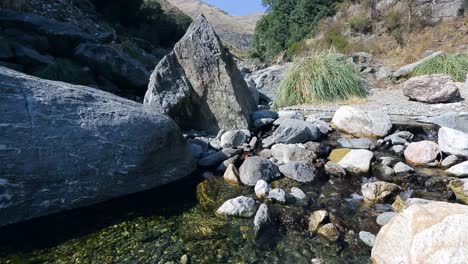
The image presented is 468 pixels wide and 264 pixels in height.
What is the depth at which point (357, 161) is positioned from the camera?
4.57 metres

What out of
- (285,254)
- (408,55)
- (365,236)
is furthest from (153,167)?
(408,55)

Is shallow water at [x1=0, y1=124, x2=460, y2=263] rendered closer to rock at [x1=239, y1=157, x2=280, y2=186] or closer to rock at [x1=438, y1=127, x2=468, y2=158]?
rock at [x1=239, y1=157, x2=280, y2=186]

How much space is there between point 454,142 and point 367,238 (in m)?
2.43

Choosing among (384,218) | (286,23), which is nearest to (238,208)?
(384,218)

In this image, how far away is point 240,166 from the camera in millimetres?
4656

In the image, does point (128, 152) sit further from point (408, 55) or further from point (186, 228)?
point (408, 55)

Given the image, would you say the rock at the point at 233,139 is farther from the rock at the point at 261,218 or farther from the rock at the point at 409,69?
the rock at the point at 409,69

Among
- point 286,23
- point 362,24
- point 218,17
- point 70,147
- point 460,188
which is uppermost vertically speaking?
point 218,17

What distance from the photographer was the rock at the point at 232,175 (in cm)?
438

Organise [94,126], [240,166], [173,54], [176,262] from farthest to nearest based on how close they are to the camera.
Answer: [173,54] < [240,166] < [94,126] < [176,262]

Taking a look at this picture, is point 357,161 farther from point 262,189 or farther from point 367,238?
point 367,238

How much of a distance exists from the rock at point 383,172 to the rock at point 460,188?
0.61m

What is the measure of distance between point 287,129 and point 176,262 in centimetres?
298

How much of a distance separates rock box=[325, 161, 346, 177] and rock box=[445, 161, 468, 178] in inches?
Answer: 47.4
